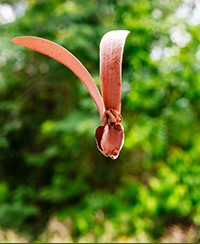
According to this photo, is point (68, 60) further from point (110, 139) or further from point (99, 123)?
point (99, 123)

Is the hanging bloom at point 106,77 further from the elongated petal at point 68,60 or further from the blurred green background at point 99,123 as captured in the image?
the blurred green background at point 99,123

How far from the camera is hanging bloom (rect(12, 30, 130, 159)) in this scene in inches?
6.2

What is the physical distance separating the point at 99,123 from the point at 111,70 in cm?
100

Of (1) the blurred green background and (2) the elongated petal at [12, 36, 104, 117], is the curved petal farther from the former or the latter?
(1) the blurred green background

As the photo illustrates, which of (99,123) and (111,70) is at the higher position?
(111,70)

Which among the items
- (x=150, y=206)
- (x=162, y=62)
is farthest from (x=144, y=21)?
(x=150, y=206)

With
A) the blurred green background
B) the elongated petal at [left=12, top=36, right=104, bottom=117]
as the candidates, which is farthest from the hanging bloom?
the blurred green background

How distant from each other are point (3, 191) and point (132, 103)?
1351mm

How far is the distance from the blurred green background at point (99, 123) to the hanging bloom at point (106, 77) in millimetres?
865

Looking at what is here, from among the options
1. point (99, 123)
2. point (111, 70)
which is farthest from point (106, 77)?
point (99, 123)

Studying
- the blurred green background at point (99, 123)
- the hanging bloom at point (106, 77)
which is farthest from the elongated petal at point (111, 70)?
the blurred green background at point (99, 123)

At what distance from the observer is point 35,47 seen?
171 mm

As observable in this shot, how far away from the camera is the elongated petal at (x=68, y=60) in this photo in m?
0.16

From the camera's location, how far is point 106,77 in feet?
0.52
